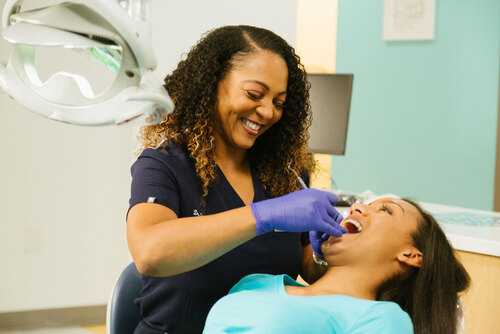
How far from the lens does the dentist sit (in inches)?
39.6

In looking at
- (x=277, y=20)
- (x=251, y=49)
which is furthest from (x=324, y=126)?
(x=251, y=49)

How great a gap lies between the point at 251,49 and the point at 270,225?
1.55 ft

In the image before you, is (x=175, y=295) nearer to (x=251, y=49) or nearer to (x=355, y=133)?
(x=251, y=49)

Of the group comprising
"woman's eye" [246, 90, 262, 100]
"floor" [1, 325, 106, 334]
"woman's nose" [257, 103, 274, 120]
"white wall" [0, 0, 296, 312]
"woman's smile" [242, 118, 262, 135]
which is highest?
"woman's eye" [246, 90, 262, 100]

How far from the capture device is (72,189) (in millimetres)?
2787

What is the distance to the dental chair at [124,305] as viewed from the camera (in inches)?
46.8

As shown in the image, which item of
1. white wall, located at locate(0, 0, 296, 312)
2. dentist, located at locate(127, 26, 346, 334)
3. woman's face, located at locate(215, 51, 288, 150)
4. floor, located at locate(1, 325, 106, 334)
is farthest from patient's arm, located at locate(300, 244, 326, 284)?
floor, located at locate(1, 325, 106, 334)

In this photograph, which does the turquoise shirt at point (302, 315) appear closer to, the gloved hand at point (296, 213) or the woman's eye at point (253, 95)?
the gloved hand at point (296, 213)

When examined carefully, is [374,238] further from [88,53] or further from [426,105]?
[426,105]

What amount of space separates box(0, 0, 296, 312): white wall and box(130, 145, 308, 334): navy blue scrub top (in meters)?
1.44

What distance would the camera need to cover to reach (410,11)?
3.60 m

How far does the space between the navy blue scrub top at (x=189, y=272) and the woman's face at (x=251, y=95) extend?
0.13 meters

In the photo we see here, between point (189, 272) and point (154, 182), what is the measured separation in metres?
0.23

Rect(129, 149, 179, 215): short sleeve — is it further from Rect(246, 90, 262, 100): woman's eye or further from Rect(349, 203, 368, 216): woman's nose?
Rect(349, 203, 368, 216): woman's nose
